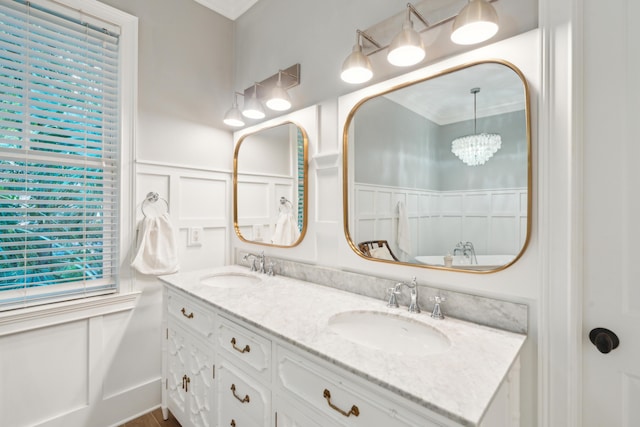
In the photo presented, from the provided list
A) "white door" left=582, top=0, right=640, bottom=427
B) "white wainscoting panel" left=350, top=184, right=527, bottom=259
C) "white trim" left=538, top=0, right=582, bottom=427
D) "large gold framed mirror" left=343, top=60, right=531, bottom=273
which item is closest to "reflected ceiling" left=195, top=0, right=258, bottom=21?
"large gold framed mirror" left=343, top=60, right=531, bottom=273

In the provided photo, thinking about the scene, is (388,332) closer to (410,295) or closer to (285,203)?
(410,295)

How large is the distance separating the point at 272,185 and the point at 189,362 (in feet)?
3.69

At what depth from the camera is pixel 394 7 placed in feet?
4.51

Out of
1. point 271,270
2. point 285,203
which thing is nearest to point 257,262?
point 271,270

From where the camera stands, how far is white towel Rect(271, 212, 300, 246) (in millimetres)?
1863

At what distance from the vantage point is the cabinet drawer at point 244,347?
3.68 ft

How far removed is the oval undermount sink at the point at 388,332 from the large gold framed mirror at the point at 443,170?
0.88 ft

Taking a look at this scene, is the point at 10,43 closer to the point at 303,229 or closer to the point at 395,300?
the point at 303,229

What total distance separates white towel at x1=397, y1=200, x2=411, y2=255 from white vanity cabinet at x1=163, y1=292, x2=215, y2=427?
942 millimetres

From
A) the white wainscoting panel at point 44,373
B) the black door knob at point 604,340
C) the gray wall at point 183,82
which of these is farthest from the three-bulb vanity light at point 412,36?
the white wainscoting panel at point 44,373

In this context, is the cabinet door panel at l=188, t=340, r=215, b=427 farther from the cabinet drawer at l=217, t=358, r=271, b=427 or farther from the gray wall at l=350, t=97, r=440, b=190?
the gray wall at l=350, t=97, r=440, b=190

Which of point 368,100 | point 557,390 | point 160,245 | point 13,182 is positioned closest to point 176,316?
point 160,245

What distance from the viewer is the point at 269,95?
1.82 metres

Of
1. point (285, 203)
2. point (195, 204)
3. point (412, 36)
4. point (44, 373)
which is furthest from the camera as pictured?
point (195, 204)
